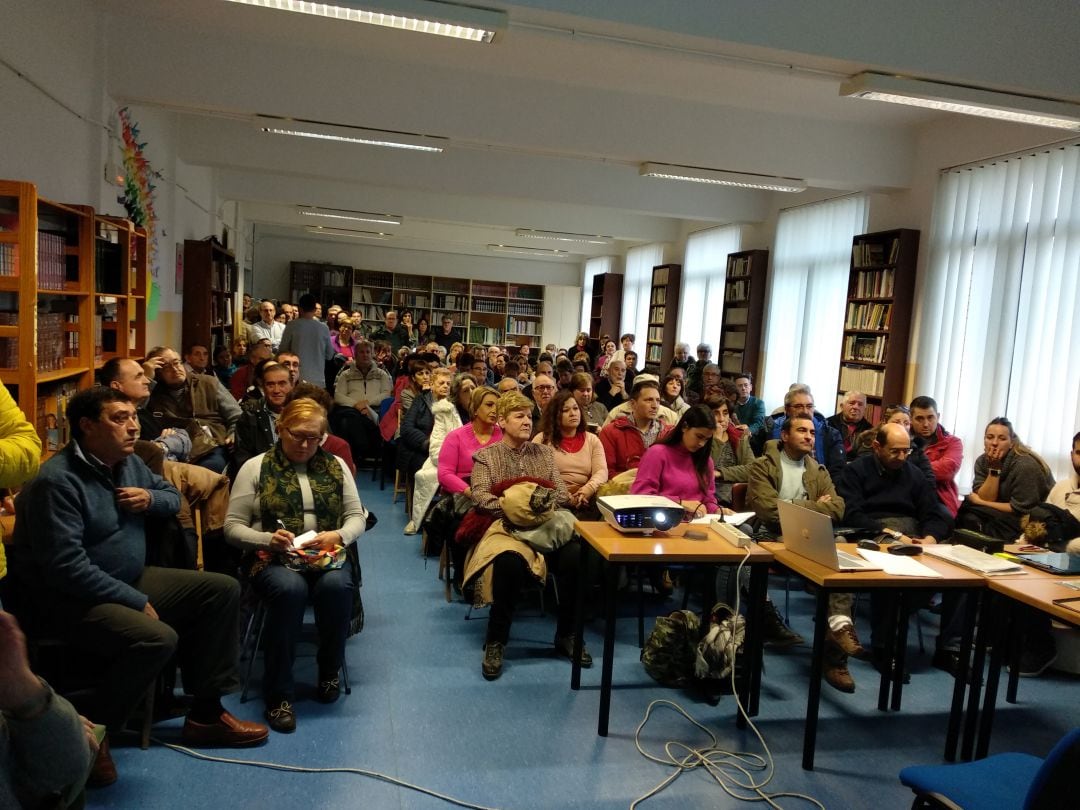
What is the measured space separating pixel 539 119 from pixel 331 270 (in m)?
10.1

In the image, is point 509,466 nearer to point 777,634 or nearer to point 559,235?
point 777,634

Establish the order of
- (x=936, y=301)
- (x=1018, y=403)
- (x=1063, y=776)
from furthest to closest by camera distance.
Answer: (x=936, y=301) → (x=1018, y=403) → (x=1063, y=776)

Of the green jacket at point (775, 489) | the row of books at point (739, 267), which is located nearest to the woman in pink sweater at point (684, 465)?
the green jacket at point (775, 489)

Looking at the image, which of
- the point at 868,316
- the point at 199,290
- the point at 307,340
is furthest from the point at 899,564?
the point at 199,290

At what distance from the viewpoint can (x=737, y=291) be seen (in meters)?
9.73

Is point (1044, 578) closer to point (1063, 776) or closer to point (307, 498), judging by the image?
point (1063, 776)

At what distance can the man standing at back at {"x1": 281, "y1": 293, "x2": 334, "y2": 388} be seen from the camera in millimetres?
7324

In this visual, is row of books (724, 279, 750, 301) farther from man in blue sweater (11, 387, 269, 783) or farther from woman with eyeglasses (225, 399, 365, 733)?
man in blue sweater (11, 387, 269, 783)

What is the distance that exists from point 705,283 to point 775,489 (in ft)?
24.0

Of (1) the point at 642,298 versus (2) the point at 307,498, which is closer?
(2) the point at 307,498

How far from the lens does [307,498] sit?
3.06 meters

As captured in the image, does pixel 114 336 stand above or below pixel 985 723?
above

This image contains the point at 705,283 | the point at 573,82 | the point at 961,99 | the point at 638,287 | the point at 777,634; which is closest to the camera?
the point at 777,634

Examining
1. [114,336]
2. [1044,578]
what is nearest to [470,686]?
[1044,578]
